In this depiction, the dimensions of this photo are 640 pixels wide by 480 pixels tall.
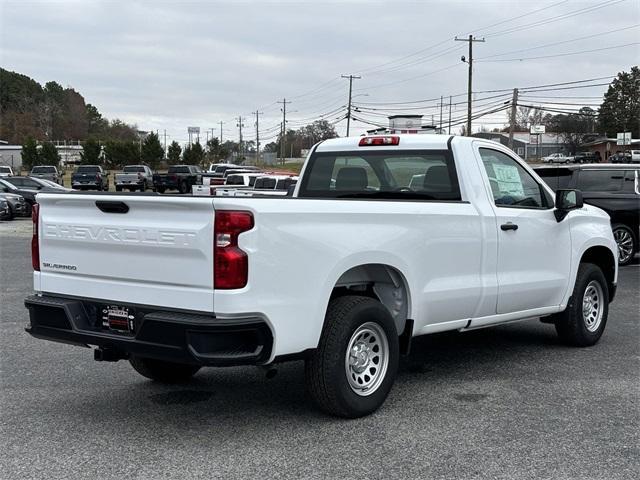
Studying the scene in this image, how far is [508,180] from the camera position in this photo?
6609 millimetres

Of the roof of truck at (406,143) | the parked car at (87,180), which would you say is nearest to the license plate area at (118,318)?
the roof of truck at (406,143)

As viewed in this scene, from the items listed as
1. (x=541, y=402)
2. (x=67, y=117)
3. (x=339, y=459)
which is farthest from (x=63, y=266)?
(x=67, y=117)

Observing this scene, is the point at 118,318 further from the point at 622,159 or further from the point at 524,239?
the point at 622,159

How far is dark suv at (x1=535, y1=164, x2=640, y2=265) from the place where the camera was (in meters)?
14.3

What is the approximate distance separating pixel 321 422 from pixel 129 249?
1.73 metres

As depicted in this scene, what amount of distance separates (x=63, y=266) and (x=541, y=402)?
3600 millimetres

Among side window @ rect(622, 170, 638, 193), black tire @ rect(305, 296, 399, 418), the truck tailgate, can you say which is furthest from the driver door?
side window @ rect(622, 170, 638, 193)

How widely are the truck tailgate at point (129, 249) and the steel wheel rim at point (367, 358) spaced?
122 centimetres

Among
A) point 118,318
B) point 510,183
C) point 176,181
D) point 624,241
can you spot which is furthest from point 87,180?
point 118,318

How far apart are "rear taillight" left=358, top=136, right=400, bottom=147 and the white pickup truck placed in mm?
13

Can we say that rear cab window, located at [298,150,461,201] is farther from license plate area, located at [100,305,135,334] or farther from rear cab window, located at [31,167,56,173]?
rear cab window, located at [31,167,56,173]

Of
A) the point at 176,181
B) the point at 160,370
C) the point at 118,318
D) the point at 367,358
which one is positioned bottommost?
the point at 160,370

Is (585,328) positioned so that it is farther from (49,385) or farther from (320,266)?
(49,385)

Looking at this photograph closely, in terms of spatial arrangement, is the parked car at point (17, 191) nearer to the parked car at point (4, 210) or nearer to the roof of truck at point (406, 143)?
the parked car at point (4, 210)
